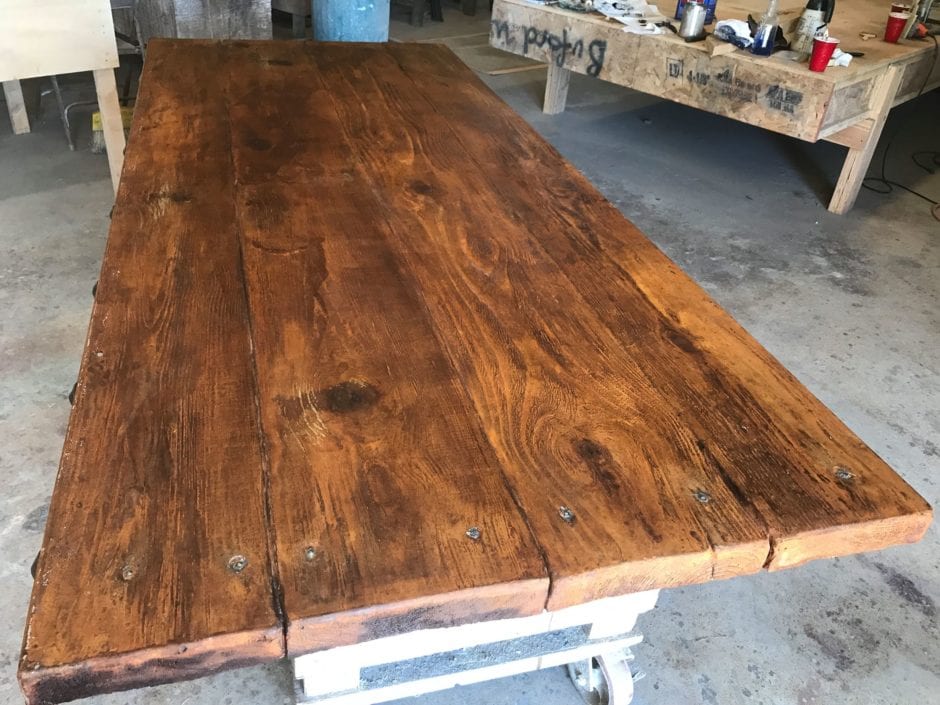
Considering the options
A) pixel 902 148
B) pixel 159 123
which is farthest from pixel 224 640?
pixel 902 148

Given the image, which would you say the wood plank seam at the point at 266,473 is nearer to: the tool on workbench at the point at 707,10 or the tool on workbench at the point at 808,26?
the tool on workbench at the point at 808,26

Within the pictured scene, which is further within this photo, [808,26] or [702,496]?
[808,26]

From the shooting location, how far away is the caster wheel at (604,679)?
1.18 m

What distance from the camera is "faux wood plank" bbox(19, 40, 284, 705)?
0.60m

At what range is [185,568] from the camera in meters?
0.65

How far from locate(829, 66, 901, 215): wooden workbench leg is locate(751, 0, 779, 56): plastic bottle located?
17.1 inches

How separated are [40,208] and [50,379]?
0.94 metres

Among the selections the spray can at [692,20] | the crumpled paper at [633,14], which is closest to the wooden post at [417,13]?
the crumpled paper at [633,14]

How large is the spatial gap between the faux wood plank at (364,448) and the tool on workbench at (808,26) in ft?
6.78

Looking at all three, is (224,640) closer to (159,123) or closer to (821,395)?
(159,123)

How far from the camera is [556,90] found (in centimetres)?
365

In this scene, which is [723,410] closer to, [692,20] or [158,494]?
[158,494]

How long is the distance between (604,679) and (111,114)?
2.18 metres

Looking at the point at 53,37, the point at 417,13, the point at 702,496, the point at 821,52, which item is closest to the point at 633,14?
the point at 821,52
